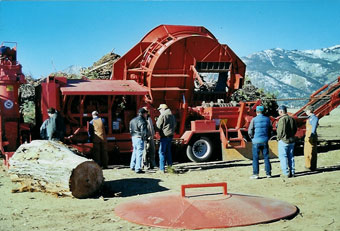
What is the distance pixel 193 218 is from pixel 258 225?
0.89 meters

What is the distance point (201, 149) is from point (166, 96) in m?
2.09

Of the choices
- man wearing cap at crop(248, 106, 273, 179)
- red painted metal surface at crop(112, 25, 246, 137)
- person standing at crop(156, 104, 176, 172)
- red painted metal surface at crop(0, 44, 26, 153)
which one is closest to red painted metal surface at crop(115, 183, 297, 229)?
man wearing cap at crop(248, 106, 273, 179)

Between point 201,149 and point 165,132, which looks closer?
point 165,132

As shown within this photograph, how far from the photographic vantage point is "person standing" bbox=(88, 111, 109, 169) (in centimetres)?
Result: 1235

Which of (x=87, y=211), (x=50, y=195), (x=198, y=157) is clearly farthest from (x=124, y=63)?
(x=87, y=211)

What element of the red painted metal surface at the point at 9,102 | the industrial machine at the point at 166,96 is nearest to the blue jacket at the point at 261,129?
the industrial machine at the point at 166,96

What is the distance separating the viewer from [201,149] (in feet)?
47.1

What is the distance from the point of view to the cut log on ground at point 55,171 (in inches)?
334

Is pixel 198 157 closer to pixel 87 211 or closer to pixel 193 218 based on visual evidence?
pixel 87 211

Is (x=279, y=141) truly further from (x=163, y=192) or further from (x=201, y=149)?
(x=201, y=149)

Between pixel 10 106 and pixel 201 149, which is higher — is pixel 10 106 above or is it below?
above

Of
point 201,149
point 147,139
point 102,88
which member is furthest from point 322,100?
point 102,88

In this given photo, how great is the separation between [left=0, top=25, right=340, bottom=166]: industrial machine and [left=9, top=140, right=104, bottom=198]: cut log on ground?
3.12 m

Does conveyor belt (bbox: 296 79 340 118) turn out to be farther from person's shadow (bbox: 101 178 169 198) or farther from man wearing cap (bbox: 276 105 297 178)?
person's shadow (bbox: 101 178 169 198)
